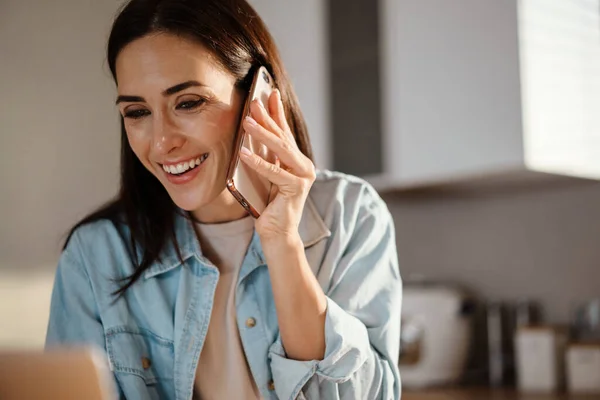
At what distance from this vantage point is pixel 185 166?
1.07m

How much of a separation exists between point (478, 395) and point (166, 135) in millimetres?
1327

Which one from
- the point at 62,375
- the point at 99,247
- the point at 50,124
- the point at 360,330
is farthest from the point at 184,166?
the point at 50,124

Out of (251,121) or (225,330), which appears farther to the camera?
(225,330)

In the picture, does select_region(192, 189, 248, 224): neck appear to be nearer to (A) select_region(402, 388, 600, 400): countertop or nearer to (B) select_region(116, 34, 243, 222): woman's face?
(B) select_region(116, 34, 243, 222): woman's face

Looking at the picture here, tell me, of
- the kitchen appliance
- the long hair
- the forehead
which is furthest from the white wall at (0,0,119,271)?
the forehead

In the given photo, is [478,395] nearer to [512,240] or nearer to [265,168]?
[512,240]

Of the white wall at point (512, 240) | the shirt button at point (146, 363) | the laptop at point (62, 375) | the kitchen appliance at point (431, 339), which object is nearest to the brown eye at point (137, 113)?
the shirt button at point (146, 363)

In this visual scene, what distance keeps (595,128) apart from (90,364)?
5.87 feet

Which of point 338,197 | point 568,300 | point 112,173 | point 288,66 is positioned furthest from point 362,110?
point 338,197

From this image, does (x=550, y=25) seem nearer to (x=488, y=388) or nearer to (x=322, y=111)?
(x=322, y=111)

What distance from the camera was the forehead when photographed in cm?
105

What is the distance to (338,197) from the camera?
1.19 metres

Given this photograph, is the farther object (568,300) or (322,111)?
(322,111)

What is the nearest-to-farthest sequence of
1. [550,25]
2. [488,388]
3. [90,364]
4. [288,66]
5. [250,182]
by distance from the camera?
1. [90,364]
2. [250,182]
3. [550,25]
4. [488,388]
5. [288,66]
